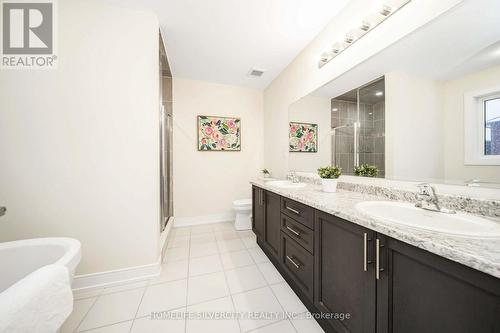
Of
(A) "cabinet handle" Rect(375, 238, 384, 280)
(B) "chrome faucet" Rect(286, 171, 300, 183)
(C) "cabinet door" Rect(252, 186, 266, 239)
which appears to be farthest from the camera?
(B) "chrome faucet" Rect(286, 171, 300, 183)

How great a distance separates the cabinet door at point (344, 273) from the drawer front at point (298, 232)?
0.06 m

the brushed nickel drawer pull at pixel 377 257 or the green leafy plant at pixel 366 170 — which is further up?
the green leafy plant at pixel 366 170

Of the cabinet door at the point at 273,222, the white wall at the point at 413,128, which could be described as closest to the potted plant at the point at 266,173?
the cabinet door at the point at 273,222

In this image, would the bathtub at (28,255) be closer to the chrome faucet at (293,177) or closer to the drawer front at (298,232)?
the drawer front at (298,232)

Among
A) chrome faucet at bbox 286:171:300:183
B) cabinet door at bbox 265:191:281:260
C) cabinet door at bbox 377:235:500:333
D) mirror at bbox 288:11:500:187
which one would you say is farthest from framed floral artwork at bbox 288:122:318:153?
cabinet door at bbox 377:235:500:333

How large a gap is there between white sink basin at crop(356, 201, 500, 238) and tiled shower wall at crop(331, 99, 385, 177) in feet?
1.25

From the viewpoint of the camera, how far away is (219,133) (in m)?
3.08

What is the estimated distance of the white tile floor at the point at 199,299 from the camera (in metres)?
1.16

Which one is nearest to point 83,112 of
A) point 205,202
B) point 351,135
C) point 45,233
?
point 45,233

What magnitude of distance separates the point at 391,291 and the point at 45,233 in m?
2.35

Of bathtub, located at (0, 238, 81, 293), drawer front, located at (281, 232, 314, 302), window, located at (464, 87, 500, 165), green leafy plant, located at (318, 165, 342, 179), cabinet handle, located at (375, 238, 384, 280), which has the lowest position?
drawer front, located at (281, 232, 314, 302)

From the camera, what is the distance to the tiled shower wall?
133 cm

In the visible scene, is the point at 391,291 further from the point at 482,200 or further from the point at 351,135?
the point at 351,135

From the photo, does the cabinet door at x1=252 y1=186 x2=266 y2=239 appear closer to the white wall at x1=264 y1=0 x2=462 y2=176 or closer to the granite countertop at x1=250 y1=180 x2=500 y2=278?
the white wall at x1=264 y1=0 x2=462 y2=176
